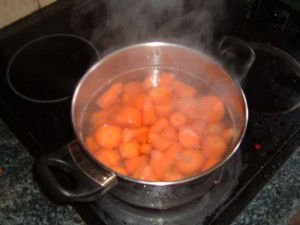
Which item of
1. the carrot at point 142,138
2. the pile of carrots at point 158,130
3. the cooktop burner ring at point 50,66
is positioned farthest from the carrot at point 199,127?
the cooktop burner ring at point 50,66

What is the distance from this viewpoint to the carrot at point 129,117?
804 millimetres

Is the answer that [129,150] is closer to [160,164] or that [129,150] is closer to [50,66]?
[160,164]

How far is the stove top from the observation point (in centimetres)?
76

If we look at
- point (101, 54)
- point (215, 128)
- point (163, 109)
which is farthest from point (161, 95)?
point (101, 54)

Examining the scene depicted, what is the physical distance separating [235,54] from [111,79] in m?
0.36

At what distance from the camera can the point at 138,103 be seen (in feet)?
2.74

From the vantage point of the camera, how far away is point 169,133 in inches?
30.7

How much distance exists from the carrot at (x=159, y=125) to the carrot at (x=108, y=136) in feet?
0.24

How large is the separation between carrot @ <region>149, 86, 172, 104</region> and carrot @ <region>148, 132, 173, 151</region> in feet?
0.34

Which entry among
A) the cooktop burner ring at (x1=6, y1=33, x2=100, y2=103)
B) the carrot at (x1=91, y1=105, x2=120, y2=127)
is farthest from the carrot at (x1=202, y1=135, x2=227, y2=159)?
the cooktop burner ring at (x1=6, y1=33, x2=100, y2=103)

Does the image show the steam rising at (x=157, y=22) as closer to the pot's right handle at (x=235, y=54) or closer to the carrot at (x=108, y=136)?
the pot's right handle at (x=235, y=54)

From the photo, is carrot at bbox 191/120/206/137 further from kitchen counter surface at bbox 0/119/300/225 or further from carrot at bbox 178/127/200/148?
kitchen counter surface at bbox 0/119/300/225

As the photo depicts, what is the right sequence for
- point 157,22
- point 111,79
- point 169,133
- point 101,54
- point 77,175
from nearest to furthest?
1. point 77,175
2. point 169,133
3. point 111,79
4. point 101,54
5. point 157,22

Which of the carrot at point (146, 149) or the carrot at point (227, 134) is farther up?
the carrot at point (227, 134)
